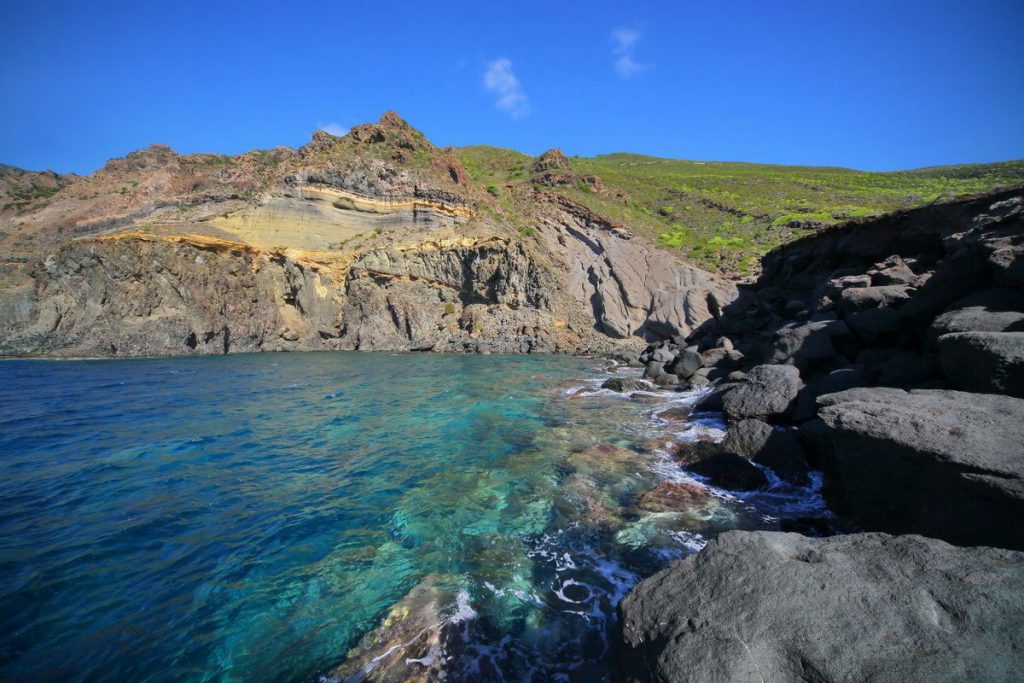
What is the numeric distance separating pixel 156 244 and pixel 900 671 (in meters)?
43.6

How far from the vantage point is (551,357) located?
102 feet

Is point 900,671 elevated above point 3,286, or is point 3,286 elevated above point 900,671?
point 3,286

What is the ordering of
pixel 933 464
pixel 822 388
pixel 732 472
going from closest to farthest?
pixel 933 464
pixel 732 472
pixel 822 388

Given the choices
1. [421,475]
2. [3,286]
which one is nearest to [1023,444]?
[421,475]

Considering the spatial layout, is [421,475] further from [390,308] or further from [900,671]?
[390,308]

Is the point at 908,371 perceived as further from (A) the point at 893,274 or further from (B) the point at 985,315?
(A) the point at 893,274

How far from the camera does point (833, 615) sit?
3131 mm

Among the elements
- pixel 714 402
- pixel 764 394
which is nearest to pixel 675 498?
pixel 764 394

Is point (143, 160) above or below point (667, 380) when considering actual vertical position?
above

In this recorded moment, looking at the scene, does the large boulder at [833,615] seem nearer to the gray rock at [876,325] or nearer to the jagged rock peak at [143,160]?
the gray rock at [876,325]

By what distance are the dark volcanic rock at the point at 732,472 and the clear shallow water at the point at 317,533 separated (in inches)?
15.1

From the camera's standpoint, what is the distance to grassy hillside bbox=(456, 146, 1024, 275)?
40.1m

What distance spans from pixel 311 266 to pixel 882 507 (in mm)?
39291

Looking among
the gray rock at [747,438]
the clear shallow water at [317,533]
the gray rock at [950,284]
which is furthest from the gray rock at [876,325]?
the gray rock at [747,438]
